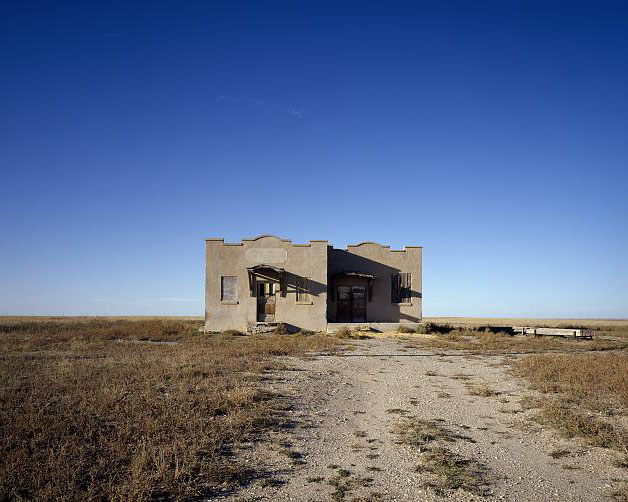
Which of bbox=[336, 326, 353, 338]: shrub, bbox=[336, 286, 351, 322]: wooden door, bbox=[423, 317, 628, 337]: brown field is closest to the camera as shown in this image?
bbox=[336, 326, 353, 338]: shrub

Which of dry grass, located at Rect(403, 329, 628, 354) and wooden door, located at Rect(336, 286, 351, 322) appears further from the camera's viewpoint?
wooden door, located at Rect(336, 286, 351, 322)

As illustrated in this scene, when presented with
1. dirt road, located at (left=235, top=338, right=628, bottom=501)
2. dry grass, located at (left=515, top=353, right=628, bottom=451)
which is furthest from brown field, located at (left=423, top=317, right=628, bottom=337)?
dirt road, located at (left=235, top=338, right=628, bottom=501)

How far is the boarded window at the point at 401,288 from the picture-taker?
96.7ft

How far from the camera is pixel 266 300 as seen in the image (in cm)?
2789

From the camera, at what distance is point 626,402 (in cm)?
988

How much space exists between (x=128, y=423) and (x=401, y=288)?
75.0 ft

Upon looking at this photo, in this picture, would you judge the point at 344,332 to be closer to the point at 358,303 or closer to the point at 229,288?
the point at 358,303

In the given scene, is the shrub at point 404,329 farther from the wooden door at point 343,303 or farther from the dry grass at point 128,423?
the dry grass at point 128,423

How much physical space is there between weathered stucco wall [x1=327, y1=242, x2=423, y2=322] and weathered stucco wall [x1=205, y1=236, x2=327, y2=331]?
2.00 metres

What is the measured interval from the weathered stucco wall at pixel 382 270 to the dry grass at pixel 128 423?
14642 millimetres

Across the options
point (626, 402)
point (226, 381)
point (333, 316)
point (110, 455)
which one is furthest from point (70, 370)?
point (333, 316)

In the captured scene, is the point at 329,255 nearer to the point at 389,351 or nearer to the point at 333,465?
the point at 389,351

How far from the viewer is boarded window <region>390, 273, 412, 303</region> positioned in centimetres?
2948

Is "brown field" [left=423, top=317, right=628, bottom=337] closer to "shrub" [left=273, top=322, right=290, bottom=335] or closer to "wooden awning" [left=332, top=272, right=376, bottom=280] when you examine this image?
"wooden awning" [left=332, top=272, right=376, bottom=280]
